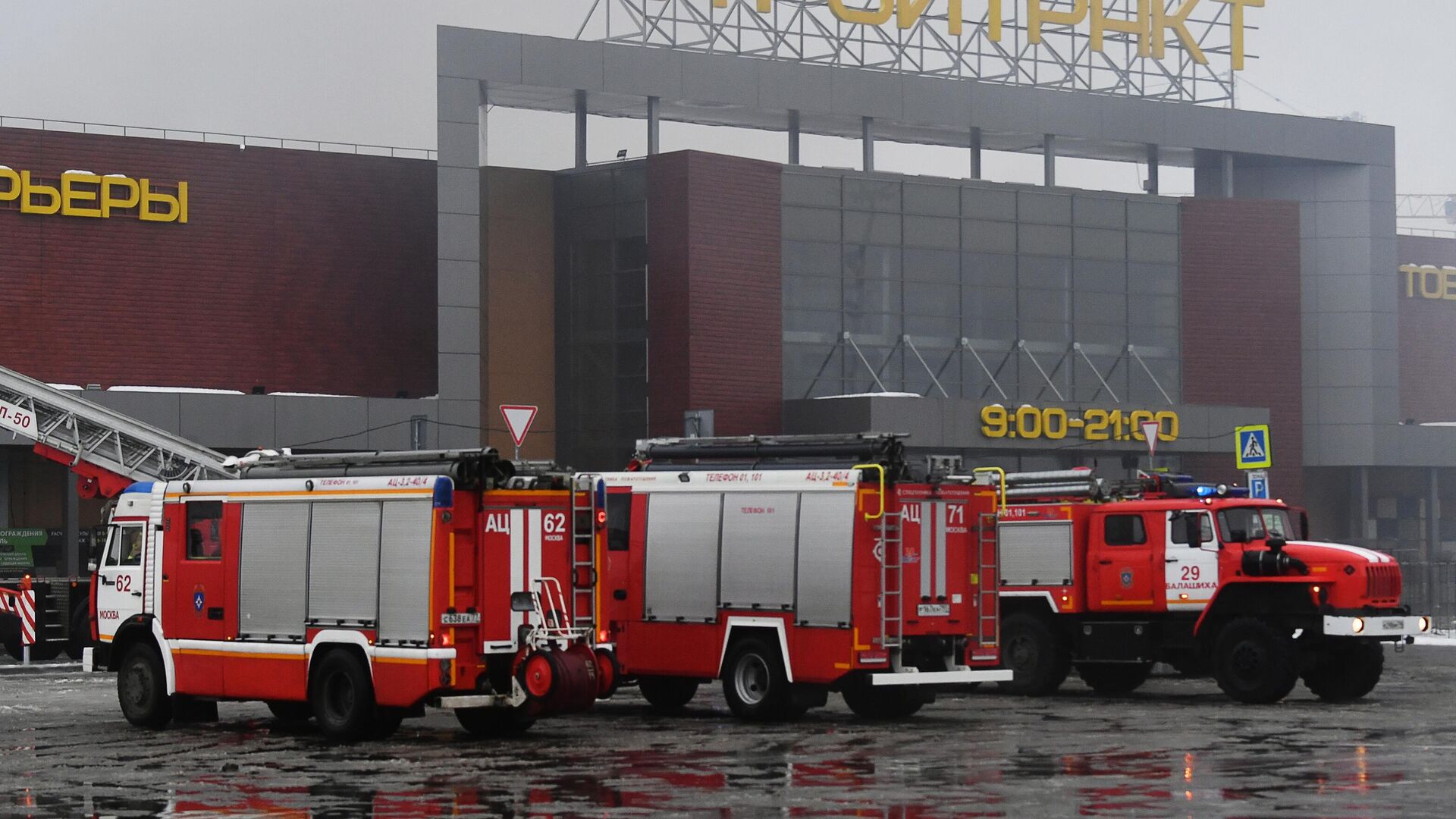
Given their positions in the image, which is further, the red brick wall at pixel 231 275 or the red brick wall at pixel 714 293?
the red brick wall at pixel 714 293

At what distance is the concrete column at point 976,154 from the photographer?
2322 inches

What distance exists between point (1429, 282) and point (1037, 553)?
169ft

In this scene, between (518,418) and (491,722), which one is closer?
(491,722)

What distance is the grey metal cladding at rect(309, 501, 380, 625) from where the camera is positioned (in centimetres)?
2041

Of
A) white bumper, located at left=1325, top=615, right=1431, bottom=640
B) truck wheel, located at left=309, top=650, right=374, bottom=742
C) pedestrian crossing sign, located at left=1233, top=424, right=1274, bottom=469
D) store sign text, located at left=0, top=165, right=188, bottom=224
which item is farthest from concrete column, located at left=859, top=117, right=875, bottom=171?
truck wheel, located at left=309, top=650, right=374, bottom=742

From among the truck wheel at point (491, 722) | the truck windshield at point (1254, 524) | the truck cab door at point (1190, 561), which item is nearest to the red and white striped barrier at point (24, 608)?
the truck wheel at point (491, 722)

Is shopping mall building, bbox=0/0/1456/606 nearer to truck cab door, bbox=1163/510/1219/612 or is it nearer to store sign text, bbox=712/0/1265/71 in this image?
store sign text, bbox=712/0/1265/71

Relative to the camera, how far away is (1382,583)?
2506 cm

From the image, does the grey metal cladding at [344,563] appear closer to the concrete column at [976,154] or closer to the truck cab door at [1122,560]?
the truck cab door at [1122,560]

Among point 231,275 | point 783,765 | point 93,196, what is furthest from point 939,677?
point 93,196

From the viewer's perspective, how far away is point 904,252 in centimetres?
5547

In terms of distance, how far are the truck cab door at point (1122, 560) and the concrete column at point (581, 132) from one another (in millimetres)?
29699

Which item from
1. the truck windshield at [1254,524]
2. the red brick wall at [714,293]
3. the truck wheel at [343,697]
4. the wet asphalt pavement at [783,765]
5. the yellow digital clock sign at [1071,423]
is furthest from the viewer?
the yellow digital clock sign at [1071,423]

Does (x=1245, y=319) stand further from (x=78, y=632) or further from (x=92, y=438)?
(x=78, y=632)
